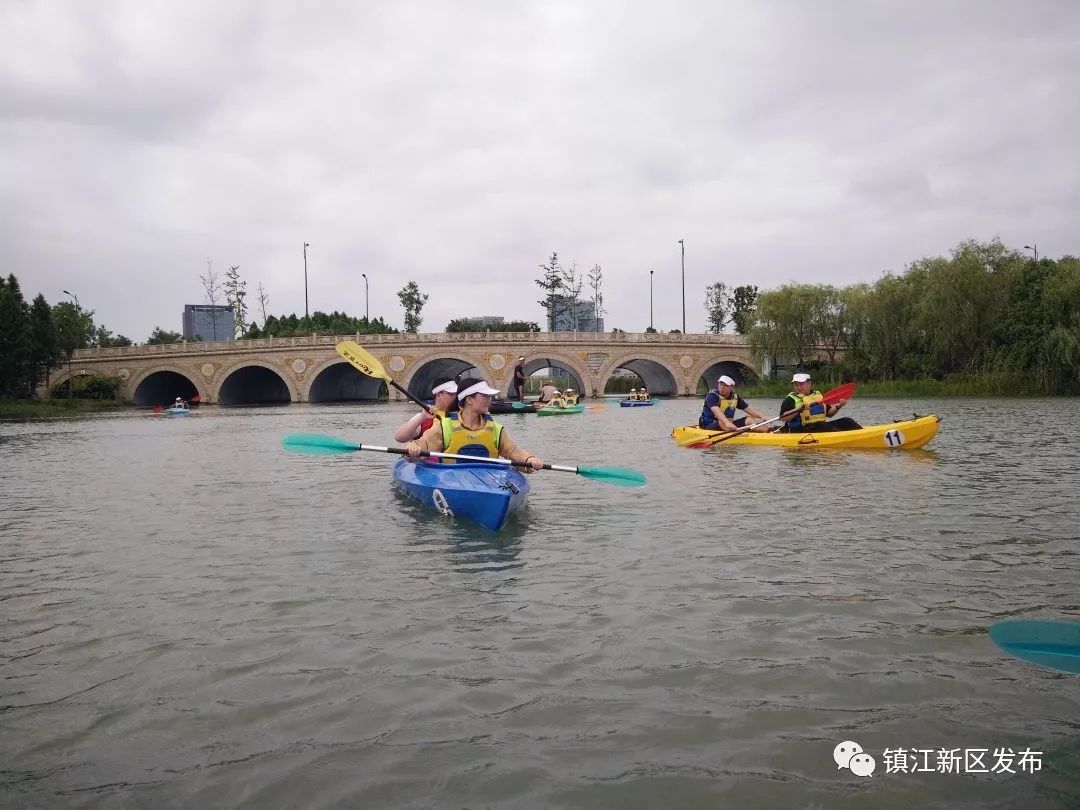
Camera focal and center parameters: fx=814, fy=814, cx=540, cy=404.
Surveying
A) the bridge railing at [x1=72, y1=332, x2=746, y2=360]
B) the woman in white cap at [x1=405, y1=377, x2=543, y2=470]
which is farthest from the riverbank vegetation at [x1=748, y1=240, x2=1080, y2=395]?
the woman in white cap at [x1=405, y1=377, x2=543, y2=470]

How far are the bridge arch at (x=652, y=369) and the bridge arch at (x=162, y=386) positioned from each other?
2904cm

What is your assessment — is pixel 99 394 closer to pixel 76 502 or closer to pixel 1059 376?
pixel 76 502

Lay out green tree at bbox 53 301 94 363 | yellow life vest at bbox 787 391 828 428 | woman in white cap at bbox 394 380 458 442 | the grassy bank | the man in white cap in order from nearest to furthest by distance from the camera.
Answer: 1. woman in white cap at bbox 394 380 458 442
2. yellow life vest at bbox 787 391 828 428
3. the man in white cap
4. the grassy bank
5. green tree at bbox 53 301 94 363

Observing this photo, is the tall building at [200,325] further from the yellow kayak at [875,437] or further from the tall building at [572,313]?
the yellow kayak at [875,437]

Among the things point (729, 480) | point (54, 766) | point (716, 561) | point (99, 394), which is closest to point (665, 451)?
point (729, 480)

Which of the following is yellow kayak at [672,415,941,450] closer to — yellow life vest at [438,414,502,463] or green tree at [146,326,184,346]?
yellow life vest at [438,414,502,463]

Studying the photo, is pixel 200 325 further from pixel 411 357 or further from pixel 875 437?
pixel 875 437

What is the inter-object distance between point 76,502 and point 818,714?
10.5m

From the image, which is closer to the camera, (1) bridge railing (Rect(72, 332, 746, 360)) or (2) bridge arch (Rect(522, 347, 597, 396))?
(1) bridge railing (Rect(72, 332, 746, 360))

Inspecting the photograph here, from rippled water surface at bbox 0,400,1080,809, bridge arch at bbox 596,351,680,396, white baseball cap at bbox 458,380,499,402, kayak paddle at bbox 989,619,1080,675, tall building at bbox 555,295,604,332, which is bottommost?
rippled water surface at bbox 0,400,1080,809

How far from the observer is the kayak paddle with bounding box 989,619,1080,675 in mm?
3525

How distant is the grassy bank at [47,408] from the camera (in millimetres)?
44372

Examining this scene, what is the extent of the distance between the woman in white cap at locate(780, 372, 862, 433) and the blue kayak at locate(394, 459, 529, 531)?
868cm

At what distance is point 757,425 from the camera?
16.2 m
